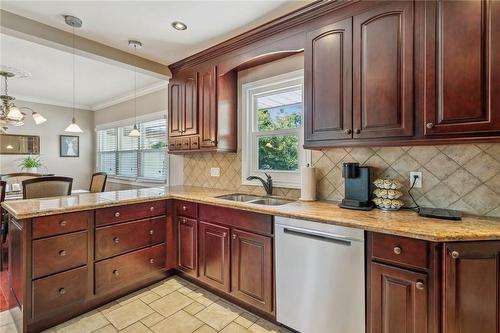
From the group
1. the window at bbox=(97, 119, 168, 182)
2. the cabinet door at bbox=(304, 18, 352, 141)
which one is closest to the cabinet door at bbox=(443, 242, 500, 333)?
the cabinet door at bbox=(304, 18, 352, 141)

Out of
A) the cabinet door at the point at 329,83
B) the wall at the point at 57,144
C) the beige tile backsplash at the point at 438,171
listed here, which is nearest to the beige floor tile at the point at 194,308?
the beige tile backsplash at the point at 438,171

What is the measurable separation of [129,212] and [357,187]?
208 centimetres

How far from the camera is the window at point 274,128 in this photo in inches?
100

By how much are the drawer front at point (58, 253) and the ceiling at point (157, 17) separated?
185cm

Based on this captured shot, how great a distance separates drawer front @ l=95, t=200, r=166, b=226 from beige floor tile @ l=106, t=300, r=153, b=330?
2.50 ft

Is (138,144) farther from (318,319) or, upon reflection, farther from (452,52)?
(452,52)

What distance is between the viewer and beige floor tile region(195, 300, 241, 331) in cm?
202

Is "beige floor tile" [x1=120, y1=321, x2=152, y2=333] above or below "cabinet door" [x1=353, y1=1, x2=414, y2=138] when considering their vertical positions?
below

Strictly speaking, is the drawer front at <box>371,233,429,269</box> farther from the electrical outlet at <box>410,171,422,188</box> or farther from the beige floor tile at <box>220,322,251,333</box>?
the beige floor tile at <box>220,322,251,333</box>

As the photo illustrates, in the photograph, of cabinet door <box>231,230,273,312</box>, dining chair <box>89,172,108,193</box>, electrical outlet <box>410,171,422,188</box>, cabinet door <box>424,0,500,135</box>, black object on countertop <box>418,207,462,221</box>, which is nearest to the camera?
cabinet door <box>424,0,500,135</box>

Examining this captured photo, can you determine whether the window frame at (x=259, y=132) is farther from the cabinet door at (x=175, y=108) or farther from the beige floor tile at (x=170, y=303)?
the beige floor tile at (x=170, y=303)

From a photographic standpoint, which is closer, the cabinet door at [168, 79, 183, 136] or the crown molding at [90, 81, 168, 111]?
the cabinet door at [168, 79, 183, 136]

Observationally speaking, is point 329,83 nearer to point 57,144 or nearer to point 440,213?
point 440,213

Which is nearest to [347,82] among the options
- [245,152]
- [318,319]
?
[245,152]
